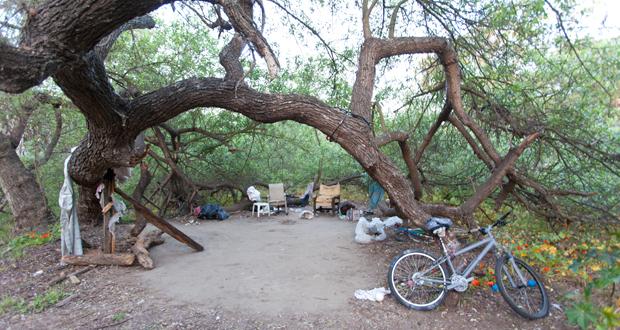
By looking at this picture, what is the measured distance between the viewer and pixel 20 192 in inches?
265

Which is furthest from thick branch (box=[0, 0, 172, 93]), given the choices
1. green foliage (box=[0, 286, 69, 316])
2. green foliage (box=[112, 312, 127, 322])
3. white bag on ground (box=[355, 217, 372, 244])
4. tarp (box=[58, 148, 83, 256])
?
white bag on ground (box=[355, 217, 372, 244])

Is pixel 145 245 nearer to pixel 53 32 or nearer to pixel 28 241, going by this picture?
pixel 28 241

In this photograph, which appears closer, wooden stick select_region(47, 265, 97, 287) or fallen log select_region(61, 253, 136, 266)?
wooden stick select_region(47, 265, 97, 287)

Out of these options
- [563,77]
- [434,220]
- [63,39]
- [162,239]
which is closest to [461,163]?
[563,77]

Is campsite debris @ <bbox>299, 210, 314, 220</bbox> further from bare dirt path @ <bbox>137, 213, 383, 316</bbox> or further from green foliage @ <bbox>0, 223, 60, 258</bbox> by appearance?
green foliage @ <bbox>0, 223, 60, 258</bbox>

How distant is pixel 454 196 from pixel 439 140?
1.34 metres

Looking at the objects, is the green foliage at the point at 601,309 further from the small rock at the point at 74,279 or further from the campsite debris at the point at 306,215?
the campsite debris at the point at 306,215

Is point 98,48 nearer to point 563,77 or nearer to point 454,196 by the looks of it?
point 563,77

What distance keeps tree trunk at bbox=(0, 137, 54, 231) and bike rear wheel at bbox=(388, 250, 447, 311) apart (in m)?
6.52

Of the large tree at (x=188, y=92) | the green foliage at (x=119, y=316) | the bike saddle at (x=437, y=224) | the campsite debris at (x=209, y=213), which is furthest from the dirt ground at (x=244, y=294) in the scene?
the campsite debris at (x=209, y=213)

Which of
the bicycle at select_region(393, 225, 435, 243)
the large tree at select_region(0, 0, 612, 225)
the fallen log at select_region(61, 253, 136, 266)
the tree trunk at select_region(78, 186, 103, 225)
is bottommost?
the fallen log at select_region(61, 253, 136, 266)

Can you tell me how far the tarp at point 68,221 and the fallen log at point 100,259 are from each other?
0.10 metres

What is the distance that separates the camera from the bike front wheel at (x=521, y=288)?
11.9 feet

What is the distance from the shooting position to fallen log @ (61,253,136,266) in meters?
5.10
